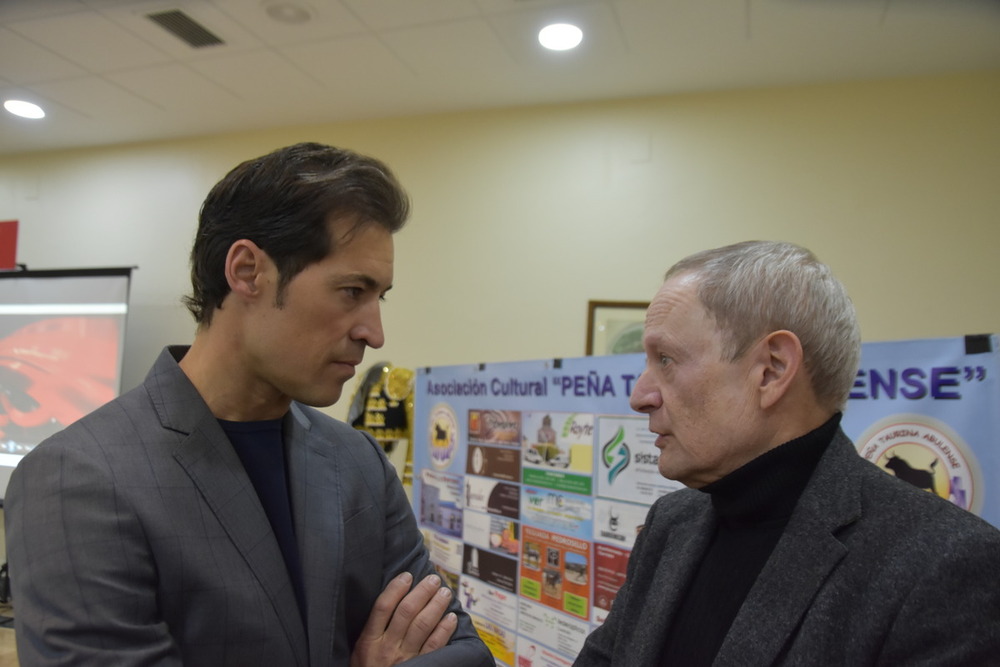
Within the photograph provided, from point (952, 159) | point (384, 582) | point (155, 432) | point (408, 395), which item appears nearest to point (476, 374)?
point (408, 395)

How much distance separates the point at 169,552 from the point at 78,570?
0.11m

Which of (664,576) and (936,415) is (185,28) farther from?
(936,415)

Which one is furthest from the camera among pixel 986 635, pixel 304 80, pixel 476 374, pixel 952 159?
pixel 304 80

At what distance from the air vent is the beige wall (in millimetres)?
1215

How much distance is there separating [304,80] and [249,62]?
33 cm

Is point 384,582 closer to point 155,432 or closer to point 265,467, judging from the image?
point 265,467

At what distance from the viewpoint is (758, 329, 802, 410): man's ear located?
1.03 m

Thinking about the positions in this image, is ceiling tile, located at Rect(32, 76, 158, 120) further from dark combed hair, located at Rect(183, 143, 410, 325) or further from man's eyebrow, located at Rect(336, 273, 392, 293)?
man's eyebrow, located at Rect(336, 273, 392, 293)

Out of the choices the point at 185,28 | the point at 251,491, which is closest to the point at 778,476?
the point at 251,491

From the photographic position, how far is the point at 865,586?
901mm

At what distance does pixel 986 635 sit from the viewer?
0.79 metres

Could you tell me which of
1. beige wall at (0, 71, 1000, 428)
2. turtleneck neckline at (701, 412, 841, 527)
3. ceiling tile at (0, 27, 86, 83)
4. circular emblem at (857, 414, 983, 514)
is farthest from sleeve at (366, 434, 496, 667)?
ceiling tile at (0, 27, 86, 83)

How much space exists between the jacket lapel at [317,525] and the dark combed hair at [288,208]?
29 centimetres

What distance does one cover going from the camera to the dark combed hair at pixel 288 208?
3.72 feet
